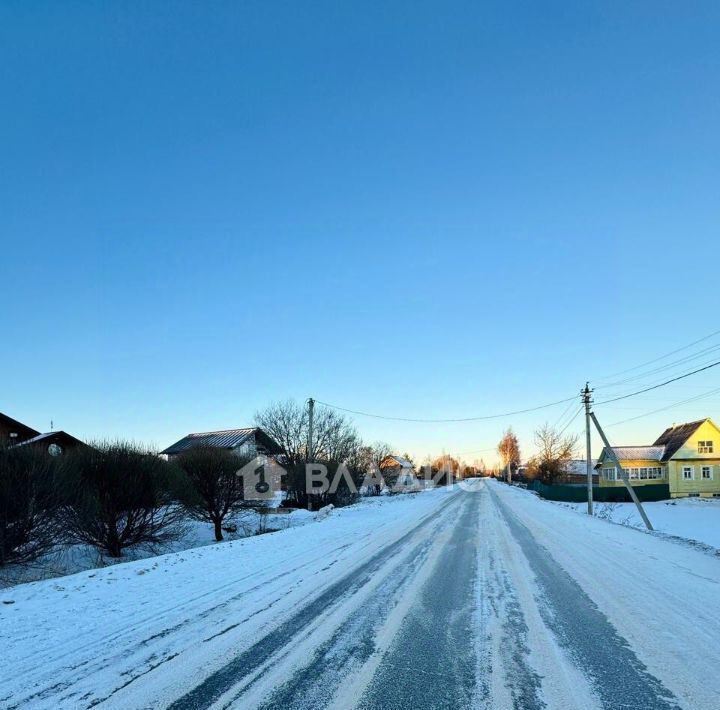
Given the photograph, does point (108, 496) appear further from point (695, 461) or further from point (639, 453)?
point (639, 453)

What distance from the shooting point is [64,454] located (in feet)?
49.9

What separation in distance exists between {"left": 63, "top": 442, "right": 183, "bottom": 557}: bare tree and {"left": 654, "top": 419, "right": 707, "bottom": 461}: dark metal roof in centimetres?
5091

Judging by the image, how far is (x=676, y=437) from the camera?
53062mm

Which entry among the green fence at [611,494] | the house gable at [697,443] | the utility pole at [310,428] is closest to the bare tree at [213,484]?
the utility pole at [310,428]

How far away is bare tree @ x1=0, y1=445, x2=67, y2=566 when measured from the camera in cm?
1180

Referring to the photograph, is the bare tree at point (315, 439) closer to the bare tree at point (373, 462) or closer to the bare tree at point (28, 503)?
the bare tree at point (373, 462)

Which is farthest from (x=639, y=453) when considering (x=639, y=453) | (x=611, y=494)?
(x=611, y=494)

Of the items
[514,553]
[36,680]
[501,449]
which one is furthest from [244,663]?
[501,449]

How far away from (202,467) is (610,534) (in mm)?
14698

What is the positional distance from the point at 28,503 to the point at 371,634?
10.9 m

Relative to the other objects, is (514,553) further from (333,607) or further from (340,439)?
(340,439)

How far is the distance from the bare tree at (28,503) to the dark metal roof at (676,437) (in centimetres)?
5401

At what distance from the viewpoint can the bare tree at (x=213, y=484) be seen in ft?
64.8

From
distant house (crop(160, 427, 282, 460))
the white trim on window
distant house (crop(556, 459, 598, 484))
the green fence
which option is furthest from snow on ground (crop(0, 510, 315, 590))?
distant house (crop(556, 459, 598, 484))
